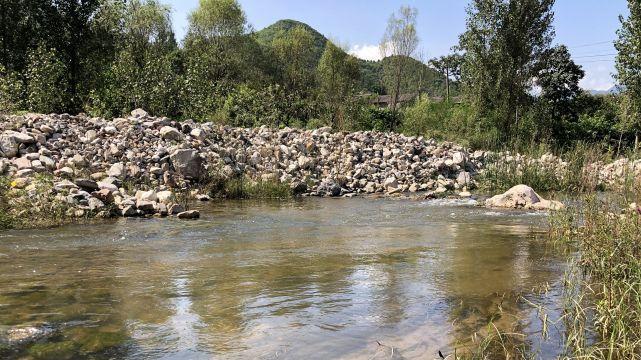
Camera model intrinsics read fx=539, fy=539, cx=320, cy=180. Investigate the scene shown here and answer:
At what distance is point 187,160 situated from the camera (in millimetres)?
14047

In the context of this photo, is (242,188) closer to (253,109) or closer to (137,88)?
(137,88)

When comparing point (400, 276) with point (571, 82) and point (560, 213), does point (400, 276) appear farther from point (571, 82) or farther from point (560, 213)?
point (571, 82)

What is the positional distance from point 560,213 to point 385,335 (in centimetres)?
506

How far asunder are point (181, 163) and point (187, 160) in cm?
17

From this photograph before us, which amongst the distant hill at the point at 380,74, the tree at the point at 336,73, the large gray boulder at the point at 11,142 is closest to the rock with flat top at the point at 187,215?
the large gray boulder at the point at 11,142

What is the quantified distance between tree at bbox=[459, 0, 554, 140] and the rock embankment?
6.85 metres

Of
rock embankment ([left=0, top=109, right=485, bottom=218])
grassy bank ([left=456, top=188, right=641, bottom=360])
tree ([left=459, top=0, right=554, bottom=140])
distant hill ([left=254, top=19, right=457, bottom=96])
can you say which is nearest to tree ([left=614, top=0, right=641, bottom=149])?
tree ([left=459, top=0, right=554, bottom=140])

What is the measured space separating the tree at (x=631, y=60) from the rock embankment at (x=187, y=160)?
720 cm

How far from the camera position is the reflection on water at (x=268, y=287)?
12.7 ft

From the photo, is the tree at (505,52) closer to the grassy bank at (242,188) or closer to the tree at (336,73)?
the tree at (336,73)

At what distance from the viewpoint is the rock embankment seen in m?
11.1

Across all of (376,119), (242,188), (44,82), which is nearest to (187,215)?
(242,188)

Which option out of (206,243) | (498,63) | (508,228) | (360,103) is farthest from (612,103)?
(206,243)

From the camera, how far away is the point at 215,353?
11.9 feet
